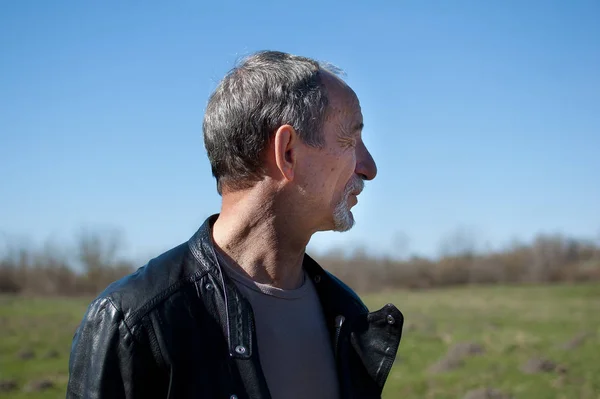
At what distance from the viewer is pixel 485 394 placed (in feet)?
46.0

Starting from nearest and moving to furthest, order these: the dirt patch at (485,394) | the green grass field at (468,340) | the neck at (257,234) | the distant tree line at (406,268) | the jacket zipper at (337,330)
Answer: the neck at (257,234), the jacket zipper at (337,330), the dirt patch at (485,394), the green grass field at (468,340), the distant tree line at (406,268)

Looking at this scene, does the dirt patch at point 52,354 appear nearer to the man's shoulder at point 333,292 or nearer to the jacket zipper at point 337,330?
the man's shoulder at point 333,292

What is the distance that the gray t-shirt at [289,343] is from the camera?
245 centimetres

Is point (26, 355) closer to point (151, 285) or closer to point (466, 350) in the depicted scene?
point (466, 350)

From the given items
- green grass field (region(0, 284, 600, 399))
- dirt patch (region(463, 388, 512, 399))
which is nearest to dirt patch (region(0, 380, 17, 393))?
green grass field (region(0, 284, 600, 399))

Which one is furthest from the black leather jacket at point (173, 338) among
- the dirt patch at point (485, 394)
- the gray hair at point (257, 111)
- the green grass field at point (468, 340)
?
the green grass field at point (468, 340)

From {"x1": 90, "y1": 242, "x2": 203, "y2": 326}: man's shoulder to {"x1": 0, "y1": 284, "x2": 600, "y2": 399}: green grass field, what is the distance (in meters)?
13.4

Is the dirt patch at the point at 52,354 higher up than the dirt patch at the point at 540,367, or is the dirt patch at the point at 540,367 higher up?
the dirt patch at the point at 540,367

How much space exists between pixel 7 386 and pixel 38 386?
823 mm

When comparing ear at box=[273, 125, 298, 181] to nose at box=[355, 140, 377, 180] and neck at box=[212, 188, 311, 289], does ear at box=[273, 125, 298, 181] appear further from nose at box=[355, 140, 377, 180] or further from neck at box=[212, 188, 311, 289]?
nose at box=[355, 140, 377, 180]

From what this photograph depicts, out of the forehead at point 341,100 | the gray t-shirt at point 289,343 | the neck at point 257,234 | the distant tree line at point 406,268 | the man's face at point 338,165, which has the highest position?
the forehead at point 341,100

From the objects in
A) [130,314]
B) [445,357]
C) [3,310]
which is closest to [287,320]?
[130,314]

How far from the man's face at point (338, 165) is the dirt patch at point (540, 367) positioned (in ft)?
51.0

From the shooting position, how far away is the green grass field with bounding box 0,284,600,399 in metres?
15.6
